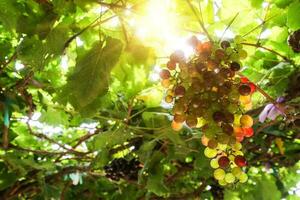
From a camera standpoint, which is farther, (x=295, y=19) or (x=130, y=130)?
(x=130, y=130)

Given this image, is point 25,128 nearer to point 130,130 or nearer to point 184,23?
point 130,130

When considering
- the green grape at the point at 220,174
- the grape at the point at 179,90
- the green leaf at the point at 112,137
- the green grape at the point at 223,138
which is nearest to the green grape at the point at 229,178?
the green grape at the point at 220,174

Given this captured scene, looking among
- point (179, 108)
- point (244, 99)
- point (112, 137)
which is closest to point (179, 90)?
point (179, 108)

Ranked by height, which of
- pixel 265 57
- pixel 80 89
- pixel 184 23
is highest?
pixel 265 57

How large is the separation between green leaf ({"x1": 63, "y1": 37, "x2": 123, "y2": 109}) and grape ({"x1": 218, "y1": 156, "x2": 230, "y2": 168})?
0.32m

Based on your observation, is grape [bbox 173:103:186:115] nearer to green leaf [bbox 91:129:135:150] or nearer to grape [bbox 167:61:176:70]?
grape [bbox 167:61:176:70]

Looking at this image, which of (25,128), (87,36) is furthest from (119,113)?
(25,128)

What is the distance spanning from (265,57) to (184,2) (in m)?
0.51

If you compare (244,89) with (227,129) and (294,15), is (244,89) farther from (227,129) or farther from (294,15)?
(294,15)

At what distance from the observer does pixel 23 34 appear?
1.23 meters

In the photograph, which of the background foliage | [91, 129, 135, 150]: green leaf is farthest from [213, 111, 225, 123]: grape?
[91, 129, 135, 150]: green leaf

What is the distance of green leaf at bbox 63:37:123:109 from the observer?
1.09 m

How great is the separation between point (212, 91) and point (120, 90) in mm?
608

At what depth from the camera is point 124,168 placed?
2.03 metres
